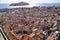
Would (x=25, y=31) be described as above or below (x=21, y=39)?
below

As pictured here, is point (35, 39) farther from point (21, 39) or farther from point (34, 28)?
point (34, 28)

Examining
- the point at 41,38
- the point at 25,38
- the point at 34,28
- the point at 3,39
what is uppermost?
the point at 3,39

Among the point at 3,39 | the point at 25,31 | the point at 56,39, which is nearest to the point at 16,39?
the point at 3,39

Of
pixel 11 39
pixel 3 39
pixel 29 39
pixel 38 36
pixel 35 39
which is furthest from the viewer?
pixel 38 36

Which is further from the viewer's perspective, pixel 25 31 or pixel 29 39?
pixel 25 31

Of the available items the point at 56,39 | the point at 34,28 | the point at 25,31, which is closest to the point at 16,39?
the point at 56,39

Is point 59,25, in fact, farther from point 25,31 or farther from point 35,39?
point 35,39

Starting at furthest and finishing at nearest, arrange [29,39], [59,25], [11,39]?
[59,25] < [29,39] < [11,39]

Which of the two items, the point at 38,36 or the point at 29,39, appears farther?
A: the point at 38,36

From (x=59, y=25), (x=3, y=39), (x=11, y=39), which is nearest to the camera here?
(x=3, y=39)
